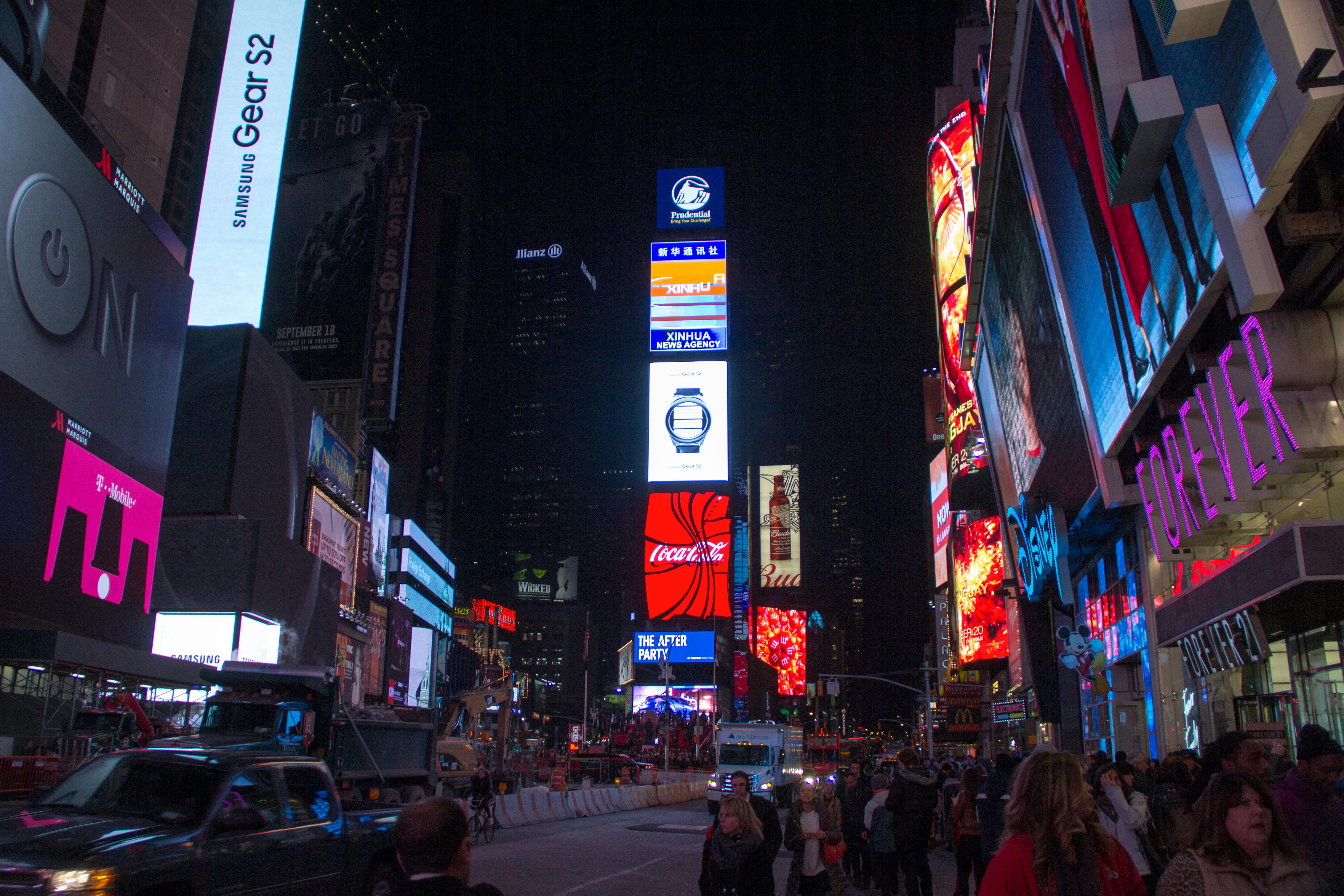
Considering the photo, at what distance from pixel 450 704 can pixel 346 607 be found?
30.8 meters

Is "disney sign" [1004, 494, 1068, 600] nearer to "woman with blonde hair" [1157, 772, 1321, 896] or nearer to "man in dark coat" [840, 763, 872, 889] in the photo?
"man in dark coat" [840, 763, 872, 889]

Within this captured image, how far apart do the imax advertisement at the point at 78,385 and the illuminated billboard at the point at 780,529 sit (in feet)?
348

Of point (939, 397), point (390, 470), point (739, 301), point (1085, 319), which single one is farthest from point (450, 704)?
point (739, 301)

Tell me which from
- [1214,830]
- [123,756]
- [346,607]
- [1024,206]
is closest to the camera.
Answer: [1214,830]

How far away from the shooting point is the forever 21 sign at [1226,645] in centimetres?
1705

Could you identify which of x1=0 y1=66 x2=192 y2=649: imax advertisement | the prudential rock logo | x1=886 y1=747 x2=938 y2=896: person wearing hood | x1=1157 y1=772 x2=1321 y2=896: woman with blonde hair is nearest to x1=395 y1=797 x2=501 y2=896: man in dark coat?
x1=1157 y1=772 x2=1321 y2=896: woman with blonde hair

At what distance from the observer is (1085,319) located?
23.8 meters

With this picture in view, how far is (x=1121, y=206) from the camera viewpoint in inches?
724

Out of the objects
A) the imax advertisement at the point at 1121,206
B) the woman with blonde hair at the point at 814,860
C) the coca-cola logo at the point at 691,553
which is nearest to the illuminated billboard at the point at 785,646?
the coca-cola logo at the point at 691,553

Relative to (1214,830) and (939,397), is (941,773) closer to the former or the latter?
(1214,830)

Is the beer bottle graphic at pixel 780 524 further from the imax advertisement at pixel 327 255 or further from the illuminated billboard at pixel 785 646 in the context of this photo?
the imax advertisement at pixel 327 255

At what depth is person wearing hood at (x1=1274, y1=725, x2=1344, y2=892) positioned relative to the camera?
14.6ft

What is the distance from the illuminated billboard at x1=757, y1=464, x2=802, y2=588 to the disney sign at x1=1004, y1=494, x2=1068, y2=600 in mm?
96803

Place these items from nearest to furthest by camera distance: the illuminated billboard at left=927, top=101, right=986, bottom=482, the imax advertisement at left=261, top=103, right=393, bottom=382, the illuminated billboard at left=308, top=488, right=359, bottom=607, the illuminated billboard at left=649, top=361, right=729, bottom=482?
1. the illuminated billboard at left=927, top=101, right=986, bottom=482
2. the illuminated billboard at left=308, top=488, right=359, bottom=607
3. the imax advertisement at left=261, top=103, right=393, bottom=382
4. the illuminated billboard at left=649, top=361, right=729, bottom=482
